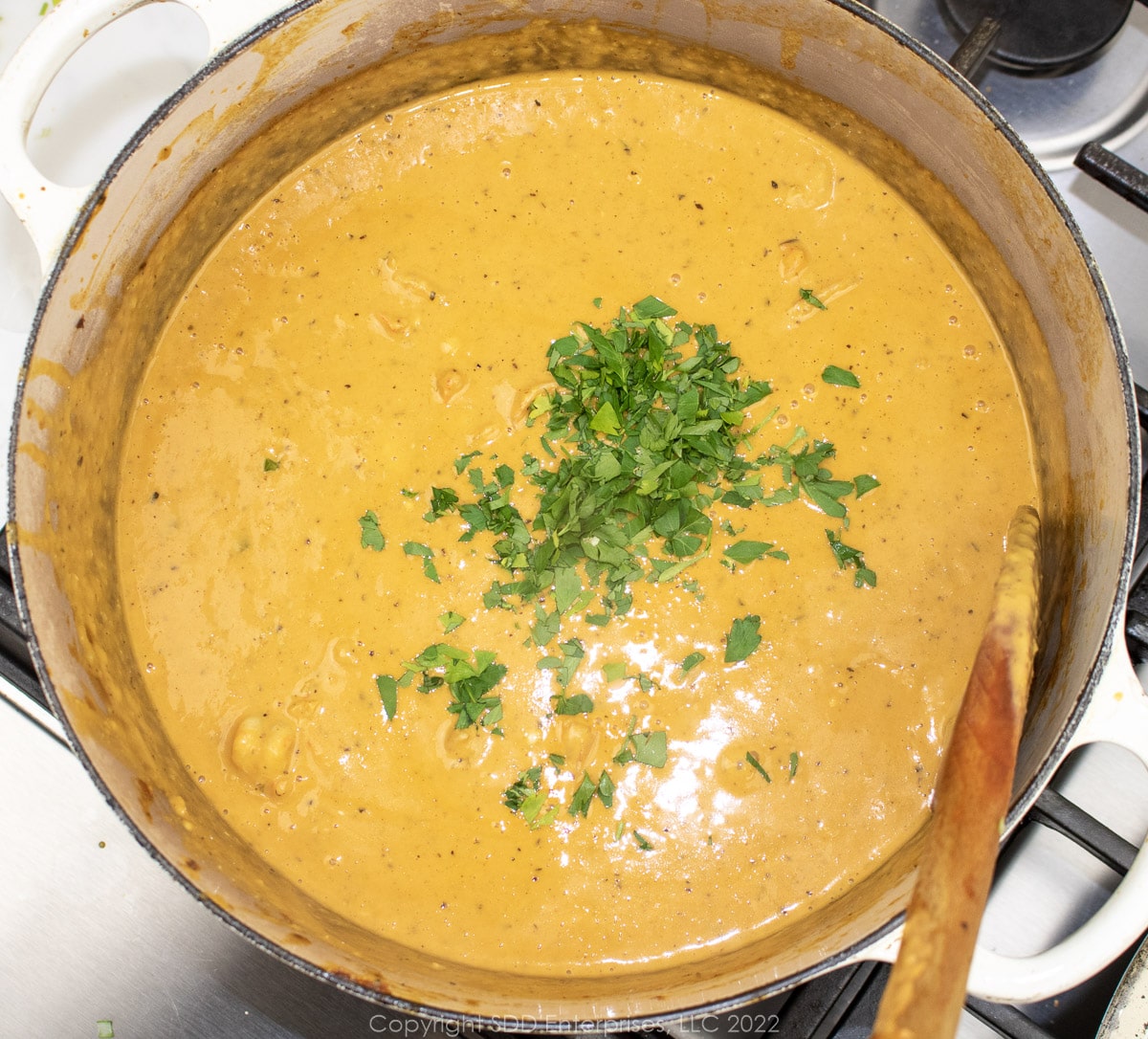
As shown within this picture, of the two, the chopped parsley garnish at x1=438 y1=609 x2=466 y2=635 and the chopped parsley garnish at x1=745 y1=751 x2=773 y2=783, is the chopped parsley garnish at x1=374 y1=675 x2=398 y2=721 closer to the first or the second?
the chopped parsley garnish at x1=438 y1=609 x2=466 y2=635

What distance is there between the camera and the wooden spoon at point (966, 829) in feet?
3.43

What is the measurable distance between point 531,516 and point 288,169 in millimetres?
754

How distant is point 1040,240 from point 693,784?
984 millimetres

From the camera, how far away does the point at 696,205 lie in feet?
5.53

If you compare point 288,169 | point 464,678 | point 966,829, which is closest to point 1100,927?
point 966,829

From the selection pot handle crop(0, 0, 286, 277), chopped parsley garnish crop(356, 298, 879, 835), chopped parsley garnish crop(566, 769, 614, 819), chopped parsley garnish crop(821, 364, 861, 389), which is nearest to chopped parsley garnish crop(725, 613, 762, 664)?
chopped parsley garnish crop(356, 298, 879, 835)

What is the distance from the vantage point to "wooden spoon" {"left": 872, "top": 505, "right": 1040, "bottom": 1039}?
105cm

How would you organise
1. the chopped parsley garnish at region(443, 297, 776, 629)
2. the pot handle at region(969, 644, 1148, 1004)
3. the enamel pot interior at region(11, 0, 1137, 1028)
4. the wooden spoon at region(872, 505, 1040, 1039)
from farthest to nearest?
the chopped parsley garnish at region(443, 297, 776, 629) < the enamel pot interior at region(11, 0, 1137, 1028) < the pot handle at region(969, 644, 1148, 1004) < the wooden spoon at region(872, 505, 1040, 1039)

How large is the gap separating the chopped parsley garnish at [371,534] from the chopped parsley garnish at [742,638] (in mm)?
574

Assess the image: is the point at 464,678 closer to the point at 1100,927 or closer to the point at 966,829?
the point at 966,829

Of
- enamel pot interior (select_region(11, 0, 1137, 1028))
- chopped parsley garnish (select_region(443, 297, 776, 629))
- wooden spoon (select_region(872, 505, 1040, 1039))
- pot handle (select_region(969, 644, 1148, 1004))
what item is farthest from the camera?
chopped parsley garnish (select_region(443, 297, 776, 629))

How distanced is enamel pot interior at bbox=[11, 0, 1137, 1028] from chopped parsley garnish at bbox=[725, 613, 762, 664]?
1.33 ft

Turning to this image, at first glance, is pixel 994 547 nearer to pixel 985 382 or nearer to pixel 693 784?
pixel 985 382

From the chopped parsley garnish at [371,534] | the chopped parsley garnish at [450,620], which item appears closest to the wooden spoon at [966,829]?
the chopped parsley garnish at [450,620]
